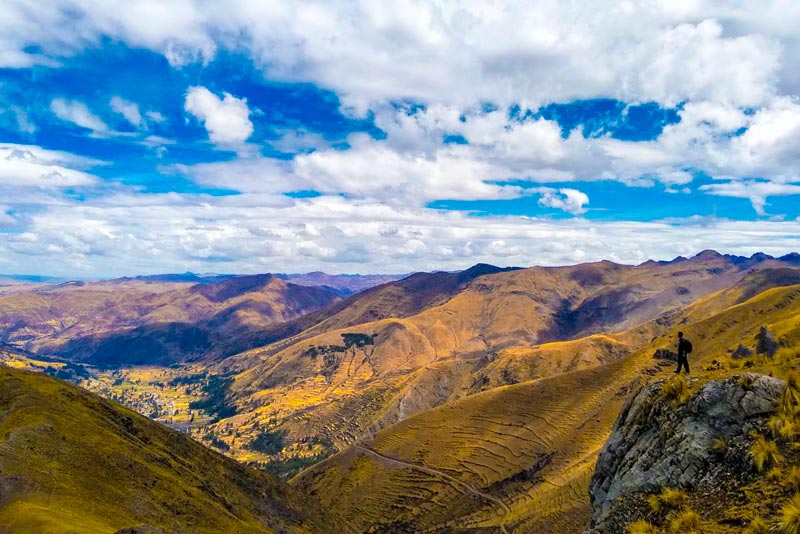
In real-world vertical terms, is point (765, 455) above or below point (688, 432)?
above

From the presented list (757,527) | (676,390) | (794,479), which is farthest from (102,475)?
(794,479)

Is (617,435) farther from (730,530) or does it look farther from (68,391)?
(68,391)

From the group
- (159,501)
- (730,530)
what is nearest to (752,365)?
(730,530)

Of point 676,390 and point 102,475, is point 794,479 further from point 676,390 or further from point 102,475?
point 102,475

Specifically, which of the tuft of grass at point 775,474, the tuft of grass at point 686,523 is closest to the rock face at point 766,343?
the tuft of grass at point 775,474

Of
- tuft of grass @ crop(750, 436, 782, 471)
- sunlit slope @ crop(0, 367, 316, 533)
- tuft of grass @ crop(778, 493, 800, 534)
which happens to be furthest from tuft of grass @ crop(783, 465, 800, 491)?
sunlit slope @ crop(0, 367, 316, 533)

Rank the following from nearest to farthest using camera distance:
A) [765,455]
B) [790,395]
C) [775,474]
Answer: [775,474], [765,455], [790,395]
